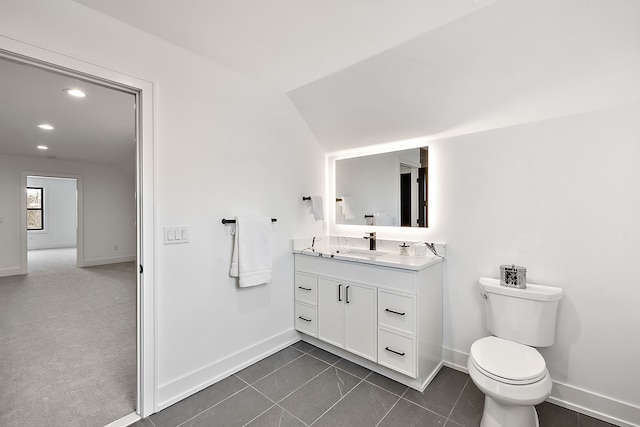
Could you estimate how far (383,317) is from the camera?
203 centimetres

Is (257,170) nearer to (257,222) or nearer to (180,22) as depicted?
(257,222)

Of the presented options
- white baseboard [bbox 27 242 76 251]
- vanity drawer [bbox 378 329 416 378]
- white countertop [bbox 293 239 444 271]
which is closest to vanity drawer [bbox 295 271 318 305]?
white countertop [bbox 293 239 444 271]

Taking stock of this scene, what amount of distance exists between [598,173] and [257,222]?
2251 millimetres

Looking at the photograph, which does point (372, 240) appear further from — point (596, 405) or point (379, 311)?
point (596, 405)

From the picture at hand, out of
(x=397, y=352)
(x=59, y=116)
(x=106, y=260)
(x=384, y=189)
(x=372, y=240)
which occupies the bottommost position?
(x=106, y=260)

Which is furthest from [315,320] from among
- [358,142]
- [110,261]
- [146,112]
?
[110,261]

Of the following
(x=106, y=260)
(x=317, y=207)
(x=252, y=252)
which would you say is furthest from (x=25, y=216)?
(x=317, y=207)

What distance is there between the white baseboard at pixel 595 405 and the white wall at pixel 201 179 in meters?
1.96

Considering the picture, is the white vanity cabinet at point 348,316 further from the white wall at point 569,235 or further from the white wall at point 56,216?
the white wall at point 56,216

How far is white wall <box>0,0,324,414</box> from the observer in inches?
59.6

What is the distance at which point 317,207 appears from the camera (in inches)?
110

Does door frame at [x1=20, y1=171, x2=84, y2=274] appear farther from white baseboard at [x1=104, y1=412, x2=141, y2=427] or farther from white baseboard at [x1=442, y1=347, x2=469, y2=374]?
white baseboard at [x1=442, y1=347, x2=469, y2=374]

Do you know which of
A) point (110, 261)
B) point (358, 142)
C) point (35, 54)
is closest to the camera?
point (35, 54)

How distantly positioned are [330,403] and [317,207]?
1.60 m
